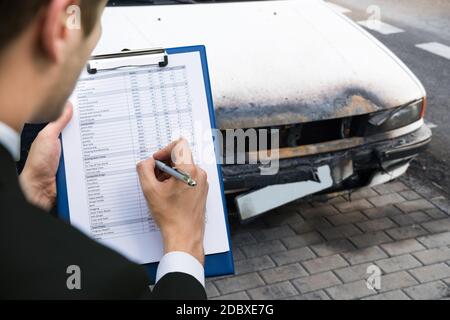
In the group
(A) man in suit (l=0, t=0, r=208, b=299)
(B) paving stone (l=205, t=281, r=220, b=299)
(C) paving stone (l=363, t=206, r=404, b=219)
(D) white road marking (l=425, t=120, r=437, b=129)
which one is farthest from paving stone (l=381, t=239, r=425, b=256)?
(A) man in suit (l=0, t=0, r=208, b=299)

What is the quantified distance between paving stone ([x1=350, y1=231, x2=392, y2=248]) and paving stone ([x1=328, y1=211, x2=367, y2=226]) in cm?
19

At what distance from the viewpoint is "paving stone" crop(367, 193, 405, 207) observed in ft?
15.0

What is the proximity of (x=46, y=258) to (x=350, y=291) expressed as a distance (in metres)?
2.95

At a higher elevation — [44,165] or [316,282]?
[44,165]

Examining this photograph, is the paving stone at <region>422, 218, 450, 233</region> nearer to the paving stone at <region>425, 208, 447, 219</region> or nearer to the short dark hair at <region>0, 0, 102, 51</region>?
the paving stone at <region>425, 208, 447, 219</region>

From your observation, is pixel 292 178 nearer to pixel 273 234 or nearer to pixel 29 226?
pixel 273 234

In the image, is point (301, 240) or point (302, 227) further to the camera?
point (302, 227)

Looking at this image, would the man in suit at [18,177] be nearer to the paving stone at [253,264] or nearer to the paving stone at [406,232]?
the paving stone at [253,264]

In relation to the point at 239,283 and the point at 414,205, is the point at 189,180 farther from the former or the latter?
the point at 414,205

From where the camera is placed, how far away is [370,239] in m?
4.11

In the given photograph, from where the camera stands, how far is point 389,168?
408 centimetres

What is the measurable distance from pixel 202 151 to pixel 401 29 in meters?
7.98

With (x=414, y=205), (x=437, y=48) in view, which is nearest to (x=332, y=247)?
(x=414, y=205)
